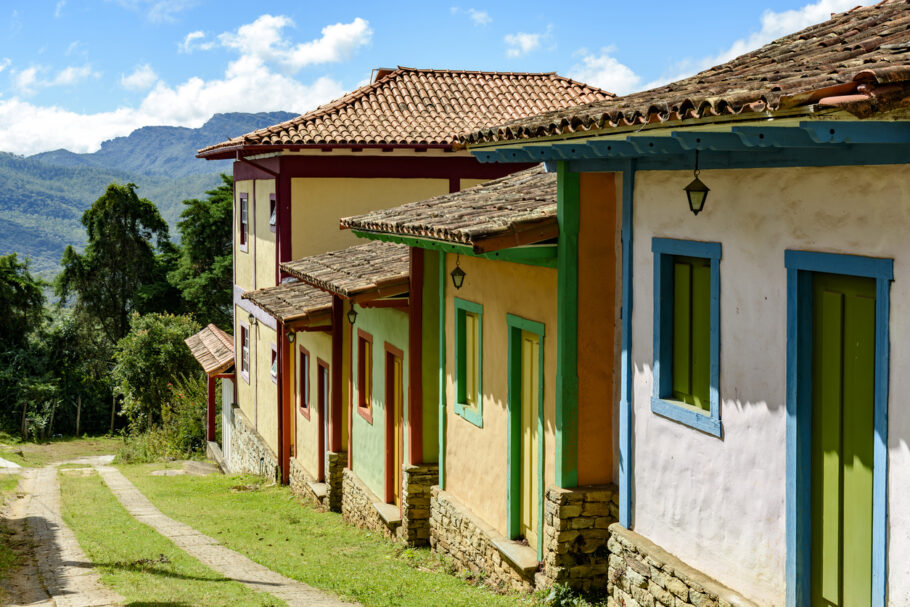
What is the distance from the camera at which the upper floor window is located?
860 inches

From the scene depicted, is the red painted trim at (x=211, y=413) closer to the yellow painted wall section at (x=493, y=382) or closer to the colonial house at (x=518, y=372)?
the colonial house at (x=518, y=372)

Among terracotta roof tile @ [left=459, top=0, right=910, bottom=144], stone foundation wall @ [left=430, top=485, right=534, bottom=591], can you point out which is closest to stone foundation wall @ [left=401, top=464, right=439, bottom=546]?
stone foundation wall @ [left=430, top=485, right=534, bottom=591]

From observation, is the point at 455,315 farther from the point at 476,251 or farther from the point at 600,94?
the point at 600,94

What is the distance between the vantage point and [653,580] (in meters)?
7.06

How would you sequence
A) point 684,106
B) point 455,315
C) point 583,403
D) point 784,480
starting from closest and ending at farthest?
point 684,106
point 784,480
point 583,403
point 455,315

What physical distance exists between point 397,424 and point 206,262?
3233 centimetres

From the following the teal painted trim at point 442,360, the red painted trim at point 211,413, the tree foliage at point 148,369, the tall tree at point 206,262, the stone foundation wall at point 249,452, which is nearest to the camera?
the teal painted trim at point 442,360

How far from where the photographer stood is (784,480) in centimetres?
580

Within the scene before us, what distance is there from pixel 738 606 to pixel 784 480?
86 cm

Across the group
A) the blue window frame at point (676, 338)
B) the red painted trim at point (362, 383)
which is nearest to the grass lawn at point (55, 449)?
the red painted trim at point (362, 383)

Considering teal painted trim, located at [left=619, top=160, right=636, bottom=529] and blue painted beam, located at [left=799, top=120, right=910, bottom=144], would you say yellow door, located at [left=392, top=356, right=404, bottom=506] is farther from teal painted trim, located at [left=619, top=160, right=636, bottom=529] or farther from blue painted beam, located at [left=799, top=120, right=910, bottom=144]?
blue painted beam, located at [left=799, top=120, right=910, bottom=144]

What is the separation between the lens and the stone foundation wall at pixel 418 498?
11.8m

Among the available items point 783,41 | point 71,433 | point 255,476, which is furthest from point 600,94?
point 71,433

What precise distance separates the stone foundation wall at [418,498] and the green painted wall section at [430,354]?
201 mm
